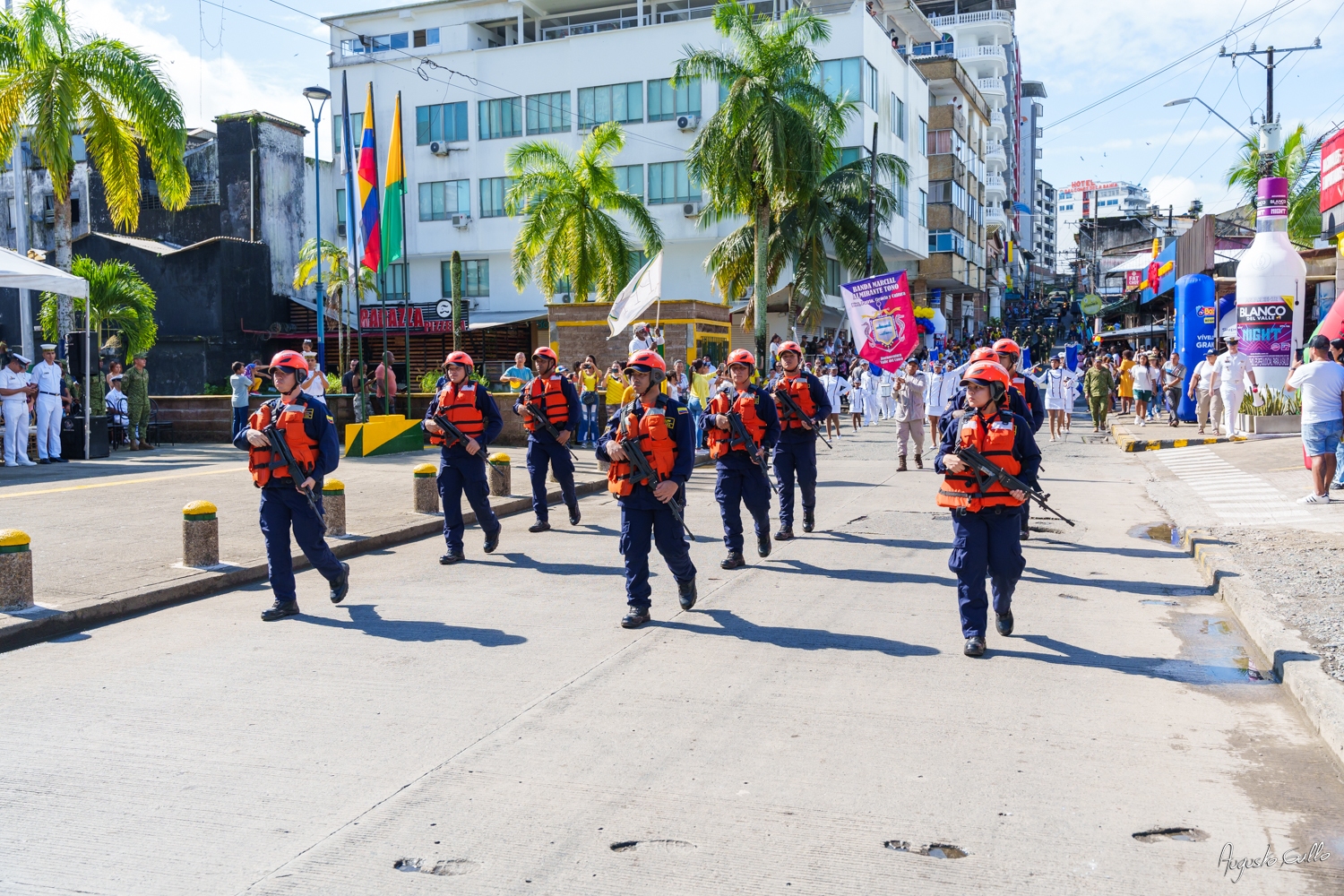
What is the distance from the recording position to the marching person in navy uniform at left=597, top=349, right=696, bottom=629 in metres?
7.39

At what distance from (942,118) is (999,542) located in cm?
4997

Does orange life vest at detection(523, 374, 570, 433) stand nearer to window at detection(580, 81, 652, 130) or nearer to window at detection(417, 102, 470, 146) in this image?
window at detection(580, 81, 652, 130)

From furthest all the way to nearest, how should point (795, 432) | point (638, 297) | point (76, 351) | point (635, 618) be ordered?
point (638, 297)
point (76, 351)
point (795, 432)
point (635, 618)

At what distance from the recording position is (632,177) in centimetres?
4269

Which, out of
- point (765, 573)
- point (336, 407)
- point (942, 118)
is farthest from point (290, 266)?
point (765, 573)

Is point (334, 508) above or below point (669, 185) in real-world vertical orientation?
below

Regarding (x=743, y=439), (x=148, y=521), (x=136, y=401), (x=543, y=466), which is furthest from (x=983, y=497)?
(x=136, y=401)

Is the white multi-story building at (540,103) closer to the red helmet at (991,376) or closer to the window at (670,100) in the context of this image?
the window at (670,100)

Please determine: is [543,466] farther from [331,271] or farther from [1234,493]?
[331,271]

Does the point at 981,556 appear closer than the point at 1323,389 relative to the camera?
Yes

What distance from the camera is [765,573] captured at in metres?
9.31

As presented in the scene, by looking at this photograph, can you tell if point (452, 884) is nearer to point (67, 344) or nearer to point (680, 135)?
point (67, 344)

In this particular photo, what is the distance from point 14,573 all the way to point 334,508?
Answer: 3.47 metres

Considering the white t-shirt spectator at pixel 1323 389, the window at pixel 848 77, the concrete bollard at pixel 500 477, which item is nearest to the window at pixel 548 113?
the window at pixel 848 77
